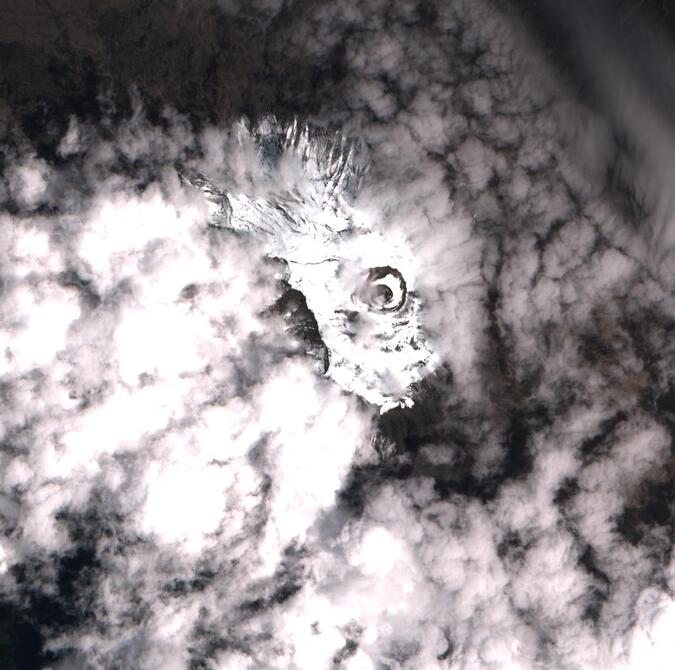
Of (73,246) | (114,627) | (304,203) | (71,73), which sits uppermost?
(304,203)

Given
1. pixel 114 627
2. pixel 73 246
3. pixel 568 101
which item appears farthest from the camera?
pixel 114 627

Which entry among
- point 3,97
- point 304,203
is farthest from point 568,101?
point 3,97

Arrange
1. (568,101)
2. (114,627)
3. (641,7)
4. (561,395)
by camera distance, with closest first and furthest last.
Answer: (641,7) → (568,101) → (561,395) → (114,627)

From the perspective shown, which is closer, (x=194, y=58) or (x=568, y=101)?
(x=568, y=101)

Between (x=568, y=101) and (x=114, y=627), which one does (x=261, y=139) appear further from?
(x=114, y=627)

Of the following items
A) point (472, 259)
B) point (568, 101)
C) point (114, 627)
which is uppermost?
point (568, 101)

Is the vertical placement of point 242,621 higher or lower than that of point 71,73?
lower

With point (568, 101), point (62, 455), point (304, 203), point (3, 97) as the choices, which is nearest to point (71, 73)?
point (3, 97)

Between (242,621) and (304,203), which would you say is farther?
(242,621)

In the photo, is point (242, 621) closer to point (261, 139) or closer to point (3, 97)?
point (261, 139)
